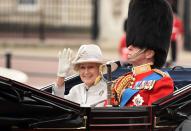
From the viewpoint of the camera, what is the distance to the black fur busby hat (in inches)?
158

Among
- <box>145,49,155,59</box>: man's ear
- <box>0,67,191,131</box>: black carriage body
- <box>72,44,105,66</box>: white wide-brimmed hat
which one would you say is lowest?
<box>0,67,191,131</box>: black carriage body

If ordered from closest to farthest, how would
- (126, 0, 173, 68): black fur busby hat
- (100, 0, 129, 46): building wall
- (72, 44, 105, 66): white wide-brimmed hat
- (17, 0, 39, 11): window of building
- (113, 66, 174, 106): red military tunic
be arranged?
1. (113, 66, 174, 106): red military tunic
2. (126, 0, 173, 68): black fur busby hat
3. (72, 44, 105, 66): white wide-brimmed hat
4. (100, 0, 129, 46): building wall
5. (17, 0, 39, 11): window of building

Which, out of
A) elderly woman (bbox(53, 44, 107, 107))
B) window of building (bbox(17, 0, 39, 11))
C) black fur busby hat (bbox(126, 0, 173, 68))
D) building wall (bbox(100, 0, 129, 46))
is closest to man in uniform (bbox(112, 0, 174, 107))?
black fur busby hat (bbox(126, 0, 173, 68))

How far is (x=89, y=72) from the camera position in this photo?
14.1ft

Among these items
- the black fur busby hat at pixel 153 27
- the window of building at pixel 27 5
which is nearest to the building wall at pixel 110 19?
the window of building at pixel 27 5

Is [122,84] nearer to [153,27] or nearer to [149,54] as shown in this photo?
[149,54]

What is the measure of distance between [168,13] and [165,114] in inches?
28.2

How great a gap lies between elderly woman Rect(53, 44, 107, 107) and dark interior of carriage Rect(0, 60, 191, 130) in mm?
555

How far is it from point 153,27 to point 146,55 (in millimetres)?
179

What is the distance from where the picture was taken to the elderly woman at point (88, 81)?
4242 mm

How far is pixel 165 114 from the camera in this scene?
3705mm

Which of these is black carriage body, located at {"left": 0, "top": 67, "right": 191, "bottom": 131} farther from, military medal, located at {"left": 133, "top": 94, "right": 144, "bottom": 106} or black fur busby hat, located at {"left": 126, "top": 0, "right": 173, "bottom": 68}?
black fur busby hat, located at {"left": 126, "top": 0, "right": 173, "bottom": 68}

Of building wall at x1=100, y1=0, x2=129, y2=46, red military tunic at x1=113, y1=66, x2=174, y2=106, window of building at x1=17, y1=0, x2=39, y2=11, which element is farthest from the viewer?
window of building at x1=17, y1=0, x2=39, y2=11

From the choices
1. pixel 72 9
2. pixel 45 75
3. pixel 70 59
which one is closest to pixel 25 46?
pixel 72 9
